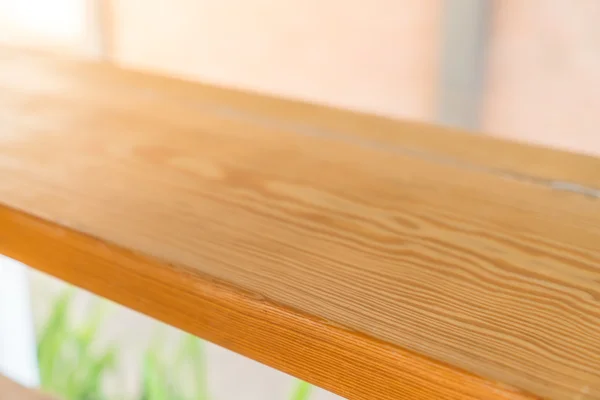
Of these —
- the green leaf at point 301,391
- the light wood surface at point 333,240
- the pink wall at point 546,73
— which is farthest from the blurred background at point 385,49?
the green leaf at point 301,391

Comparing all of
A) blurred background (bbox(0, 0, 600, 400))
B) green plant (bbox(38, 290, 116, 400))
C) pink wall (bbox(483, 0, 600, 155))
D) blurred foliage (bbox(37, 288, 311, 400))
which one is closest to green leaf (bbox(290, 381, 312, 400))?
blurred foliage (bbox(37, 288, 311, 400))

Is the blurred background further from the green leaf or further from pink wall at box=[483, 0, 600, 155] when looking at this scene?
the green leaf

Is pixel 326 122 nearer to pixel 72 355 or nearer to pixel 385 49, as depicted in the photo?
pixel 72 355

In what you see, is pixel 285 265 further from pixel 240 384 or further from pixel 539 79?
pixel 539 79

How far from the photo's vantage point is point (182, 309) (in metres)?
0.42

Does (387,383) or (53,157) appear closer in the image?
(387,383)

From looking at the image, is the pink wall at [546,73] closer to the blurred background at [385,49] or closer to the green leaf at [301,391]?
the blurred background at [385,49]

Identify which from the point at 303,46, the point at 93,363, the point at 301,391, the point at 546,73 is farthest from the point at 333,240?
the point at 303,46

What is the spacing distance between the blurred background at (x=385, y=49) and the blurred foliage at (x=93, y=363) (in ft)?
1.99

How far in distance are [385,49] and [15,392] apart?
123cm

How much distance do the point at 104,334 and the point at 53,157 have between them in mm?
163

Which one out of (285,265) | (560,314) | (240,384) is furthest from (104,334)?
(560,314)

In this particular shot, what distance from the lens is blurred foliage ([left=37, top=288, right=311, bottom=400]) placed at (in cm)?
57

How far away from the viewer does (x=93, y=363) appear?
645 mm
